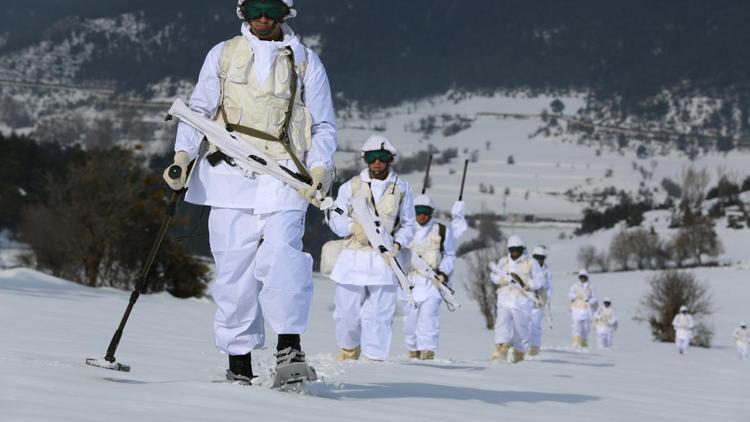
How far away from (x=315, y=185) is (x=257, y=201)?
326 mm

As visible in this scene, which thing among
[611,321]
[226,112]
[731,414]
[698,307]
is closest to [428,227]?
[731,414]

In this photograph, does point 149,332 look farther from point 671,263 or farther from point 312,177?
point 671,263

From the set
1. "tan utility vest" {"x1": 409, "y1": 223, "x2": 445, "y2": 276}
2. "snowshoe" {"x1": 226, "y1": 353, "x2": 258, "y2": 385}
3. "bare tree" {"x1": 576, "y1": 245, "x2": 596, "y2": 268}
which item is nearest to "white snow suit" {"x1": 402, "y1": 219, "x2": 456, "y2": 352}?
"tan utility vest" {"x1": 409, "y1": 223, "x2": 445, "y2": 276}

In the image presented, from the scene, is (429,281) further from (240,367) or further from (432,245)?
(240,367)

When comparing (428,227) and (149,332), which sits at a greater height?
(428,227)

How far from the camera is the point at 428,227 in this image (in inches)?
721

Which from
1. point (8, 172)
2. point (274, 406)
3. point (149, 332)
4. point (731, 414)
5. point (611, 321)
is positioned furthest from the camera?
point (8, 172)

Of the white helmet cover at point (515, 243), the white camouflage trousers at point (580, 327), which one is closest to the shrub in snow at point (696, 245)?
the white camouflage trousers at point (580, 327)

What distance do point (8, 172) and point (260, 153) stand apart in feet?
226

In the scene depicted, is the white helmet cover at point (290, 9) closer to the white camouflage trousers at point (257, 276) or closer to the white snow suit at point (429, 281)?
the white camouflage trousers at point (257, 276)

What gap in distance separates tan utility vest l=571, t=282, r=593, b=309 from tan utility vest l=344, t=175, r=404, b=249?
88.6 ft

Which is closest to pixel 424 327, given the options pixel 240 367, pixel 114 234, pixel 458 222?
pixel 458 222

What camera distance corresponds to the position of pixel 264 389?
24.4 feet

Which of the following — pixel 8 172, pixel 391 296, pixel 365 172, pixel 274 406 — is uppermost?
pixel 8 172
